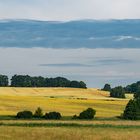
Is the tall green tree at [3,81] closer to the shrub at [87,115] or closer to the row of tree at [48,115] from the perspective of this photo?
the row of tree at [48,115]

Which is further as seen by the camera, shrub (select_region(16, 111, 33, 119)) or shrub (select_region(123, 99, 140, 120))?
shrub (select_region(123, 99, 140, 120))

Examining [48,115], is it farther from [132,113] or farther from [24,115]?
[132,113]

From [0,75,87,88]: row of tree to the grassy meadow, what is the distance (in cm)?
2585

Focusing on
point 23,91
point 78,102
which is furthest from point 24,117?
point 23,91

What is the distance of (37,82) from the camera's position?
186375 millimetres

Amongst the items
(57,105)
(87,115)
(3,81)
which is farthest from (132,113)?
(3,81)

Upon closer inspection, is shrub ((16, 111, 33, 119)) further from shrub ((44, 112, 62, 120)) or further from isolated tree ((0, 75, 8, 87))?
isolated tree ((0, 75, 8, 87))

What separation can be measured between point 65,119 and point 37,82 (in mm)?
102777

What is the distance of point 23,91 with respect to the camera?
146375mm

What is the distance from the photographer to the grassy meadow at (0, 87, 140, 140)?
4422 centimetres

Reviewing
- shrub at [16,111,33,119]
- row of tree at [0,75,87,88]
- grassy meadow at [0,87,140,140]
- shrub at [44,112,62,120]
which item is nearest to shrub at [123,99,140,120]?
grassy meadow at [0,87,140,140]

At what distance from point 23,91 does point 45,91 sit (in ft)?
18.3

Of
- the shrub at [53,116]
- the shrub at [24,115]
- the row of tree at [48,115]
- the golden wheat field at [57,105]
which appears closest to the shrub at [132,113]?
the row of tree at [48,115]

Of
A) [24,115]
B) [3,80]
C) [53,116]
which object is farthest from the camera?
[3,80]
